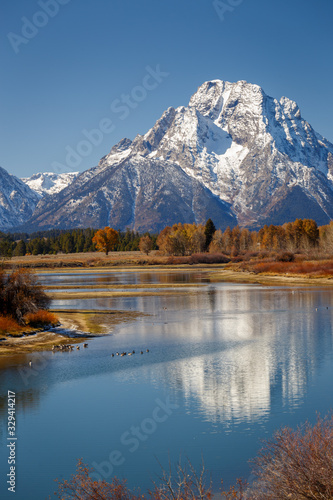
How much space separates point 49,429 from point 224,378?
34.1 feet

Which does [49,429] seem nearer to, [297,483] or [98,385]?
[98,385]

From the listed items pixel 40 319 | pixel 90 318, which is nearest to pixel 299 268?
pixel 90 318

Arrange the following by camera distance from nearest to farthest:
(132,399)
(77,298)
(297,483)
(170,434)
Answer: (297,483) < (170,434) < (132,399) < (77,298)

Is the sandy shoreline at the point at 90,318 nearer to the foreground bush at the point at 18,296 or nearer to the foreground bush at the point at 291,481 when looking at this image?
the foreground bush at the point at 18,296

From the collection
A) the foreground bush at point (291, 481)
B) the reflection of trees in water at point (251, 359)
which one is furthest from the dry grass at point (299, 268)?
the foreground bush at point (291, 481)

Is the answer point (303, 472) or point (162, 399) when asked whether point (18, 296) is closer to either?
point (162, 399)

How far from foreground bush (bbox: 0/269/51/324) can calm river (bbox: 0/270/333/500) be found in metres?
7.68

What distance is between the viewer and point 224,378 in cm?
2756

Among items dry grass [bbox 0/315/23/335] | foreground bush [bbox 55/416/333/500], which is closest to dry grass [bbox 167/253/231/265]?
dry grass [bbox 0/315/23/335]

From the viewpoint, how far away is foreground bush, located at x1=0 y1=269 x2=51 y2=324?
43.6 m

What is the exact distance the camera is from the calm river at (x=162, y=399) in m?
17.8

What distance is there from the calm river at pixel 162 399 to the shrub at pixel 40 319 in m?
6.19

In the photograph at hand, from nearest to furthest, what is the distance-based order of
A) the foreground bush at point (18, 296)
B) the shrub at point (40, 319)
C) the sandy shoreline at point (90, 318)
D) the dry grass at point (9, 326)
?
the sandy shoreline at point (90, 318), the dry grass at point (9, 326), the foreground bush at point (18, 296), the shrub at point (40, 319)

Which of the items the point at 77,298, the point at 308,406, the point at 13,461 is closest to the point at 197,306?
the point at 77,298
